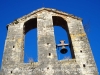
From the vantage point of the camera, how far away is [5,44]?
8641mm

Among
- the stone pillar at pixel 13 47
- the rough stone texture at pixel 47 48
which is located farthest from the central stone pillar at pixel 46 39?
the stone pillar at pixel 13 47

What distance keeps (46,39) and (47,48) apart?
0.52 meters

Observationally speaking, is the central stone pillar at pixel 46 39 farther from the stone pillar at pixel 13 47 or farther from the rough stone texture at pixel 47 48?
the stone pillar at pixel 13 47

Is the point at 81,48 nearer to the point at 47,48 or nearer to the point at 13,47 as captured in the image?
the point at 47,48

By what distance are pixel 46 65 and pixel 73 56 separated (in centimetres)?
129

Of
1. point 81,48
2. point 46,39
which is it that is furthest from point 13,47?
point 81,48

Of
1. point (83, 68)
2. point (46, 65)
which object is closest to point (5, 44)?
point (46, 65)

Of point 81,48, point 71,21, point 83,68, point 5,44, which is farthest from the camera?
point 71,21

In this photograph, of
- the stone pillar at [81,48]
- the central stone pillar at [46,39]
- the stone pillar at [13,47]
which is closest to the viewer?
the stone pillar at [81,48]

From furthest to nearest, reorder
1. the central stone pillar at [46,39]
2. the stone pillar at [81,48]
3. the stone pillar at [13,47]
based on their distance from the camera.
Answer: the stone pillar at [13,47], the central stone pillar at [46,39], the stone pillar at [81,48]

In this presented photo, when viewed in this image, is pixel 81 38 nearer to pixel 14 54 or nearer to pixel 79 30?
pixel 79 30

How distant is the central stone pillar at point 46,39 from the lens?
7833mm

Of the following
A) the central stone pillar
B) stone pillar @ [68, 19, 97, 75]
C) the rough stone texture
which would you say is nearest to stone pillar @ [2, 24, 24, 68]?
the rough stone texture

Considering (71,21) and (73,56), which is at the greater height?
(71,21)
